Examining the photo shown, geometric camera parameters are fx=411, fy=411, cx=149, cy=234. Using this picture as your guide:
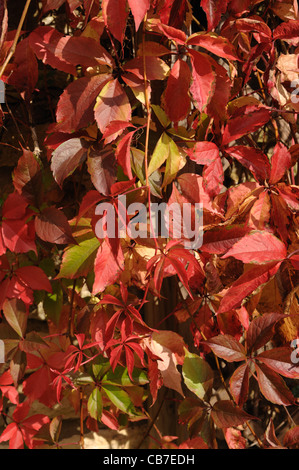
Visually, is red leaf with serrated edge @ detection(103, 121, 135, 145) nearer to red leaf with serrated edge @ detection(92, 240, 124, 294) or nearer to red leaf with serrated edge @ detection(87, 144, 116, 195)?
red leaf with serrated edge @ detection(87, 144, 116, 195)

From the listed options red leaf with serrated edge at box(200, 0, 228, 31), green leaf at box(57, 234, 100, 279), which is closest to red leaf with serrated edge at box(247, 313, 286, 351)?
green leaf at box(57, 234, 100, 279)

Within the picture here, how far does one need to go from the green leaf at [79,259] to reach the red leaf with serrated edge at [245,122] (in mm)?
339

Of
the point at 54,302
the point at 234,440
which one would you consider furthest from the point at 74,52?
the point at 234,440

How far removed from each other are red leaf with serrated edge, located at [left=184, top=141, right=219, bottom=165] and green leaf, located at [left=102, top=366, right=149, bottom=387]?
1.56 feet

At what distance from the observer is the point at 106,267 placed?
2.30 feet

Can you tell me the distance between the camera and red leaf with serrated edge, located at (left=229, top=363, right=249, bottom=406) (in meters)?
0.73

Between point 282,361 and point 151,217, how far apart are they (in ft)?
1.16

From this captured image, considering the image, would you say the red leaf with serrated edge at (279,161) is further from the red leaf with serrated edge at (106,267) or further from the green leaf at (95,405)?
the green leaf at (95,405)

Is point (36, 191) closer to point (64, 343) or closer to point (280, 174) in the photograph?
point (64, 343)

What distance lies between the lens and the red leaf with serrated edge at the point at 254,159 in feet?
2.70

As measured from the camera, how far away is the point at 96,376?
0.89 metres

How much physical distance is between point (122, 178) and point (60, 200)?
23 centimetres

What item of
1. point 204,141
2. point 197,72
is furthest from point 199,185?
point 197,72

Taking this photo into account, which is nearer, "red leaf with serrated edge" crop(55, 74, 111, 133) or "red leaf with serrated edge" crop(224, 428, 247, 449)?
"red leaf with serrated edge" crop(55, 74, 111, 133)
